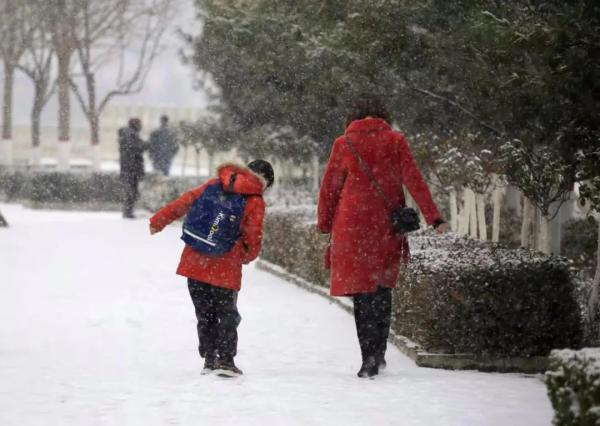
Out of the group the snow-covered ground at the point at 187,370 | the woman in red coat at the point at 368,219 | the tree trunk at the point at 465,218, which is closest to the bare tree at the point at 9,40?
the snow-covered ground at the point at 187,370

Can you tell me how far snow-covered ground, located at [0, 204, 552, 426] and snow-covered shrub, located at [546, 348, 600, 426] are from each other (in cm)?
149

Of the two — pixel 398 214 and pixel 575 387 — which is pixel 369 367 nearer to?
pixel 398 214

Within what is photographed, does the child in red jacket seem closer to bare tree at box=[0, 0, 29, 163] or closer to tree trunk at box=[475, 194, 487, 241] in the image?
→ tree trunk at box=[475, 194, 487, 241]

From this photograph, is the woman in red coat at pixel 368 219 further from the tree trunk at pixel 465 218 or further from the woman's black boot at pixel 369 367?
the tree trunk at pixel 465 218

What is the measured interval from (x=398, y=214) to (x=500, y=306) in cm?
101

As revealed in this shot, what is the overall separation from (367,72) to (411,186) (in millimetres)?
4897

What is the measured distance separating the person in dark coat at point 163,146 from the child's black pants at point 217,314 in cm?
2449

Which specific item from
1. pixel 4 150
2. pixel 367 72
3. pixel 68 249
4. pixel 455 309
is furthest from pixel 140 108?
pixel 455 309

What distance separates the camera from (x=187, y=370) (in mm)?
8297

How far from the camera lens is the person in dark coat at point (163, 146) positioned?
32.4 m

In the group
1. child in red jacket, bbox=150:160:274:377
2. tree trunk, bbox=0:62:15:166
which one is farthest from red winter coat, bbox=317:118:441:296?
tree trunk, bbox=0:62:15:166

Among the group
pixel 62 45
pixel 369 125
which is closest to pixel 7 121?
pixel 62 45

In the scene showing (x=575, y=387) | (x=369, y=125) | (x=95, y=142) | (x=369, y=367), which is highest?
(x=95, y=142)

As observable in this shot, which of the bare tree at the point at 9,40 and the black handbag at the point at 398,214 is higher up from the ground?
the bare tree at the point at 9,40
